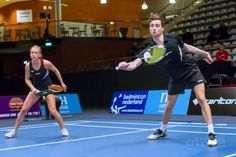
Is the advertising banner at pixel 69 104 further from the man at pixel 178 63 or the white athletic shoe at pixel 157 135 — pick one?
the man at pixel 178 63

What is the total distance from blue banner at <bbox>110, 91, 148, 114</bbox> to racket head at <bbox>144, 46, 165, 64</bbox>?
294 inches

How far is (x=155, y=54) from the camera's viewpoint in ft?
21.6

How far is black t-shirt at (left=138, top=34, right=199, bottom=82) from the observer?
673 centimetres

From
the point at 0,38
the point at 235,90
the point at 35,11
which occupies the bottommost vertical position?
the point at 235,90

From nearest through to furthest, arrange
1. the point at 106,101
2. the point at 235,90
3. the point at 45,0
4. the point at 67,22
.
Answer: the point at 235,90 < the point at 106,101 < the point at 67,22 < the point at 45,0

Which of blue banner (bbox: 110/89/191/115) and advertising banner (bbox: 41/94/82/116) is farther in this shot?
advertising banner (bbox: 41/94/82/116)

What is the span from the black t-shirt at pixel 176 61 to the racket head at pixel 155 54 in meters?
0.11

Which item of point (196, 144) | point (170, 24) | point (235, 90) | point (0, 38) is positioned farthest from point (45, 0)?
point (196, 144)

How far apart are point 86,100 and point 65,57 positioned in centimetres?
503

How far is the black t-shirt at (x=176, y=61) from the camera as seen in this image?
673 cm

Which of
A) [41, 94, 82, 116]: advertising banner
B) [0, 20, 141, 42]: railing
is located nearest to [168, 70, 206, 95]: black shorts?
[41, 94, 82, 116]: advertising banner

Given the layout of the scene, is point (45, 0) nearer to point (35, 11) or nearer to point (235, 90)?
point (35, 11)

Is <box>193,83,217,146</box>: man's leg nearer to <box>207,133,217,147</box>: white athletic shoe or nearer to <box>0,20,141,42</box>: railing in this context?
<box>207,133,217,147</box>: white athletic shoe

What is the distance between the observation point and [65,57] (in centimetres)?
2538
